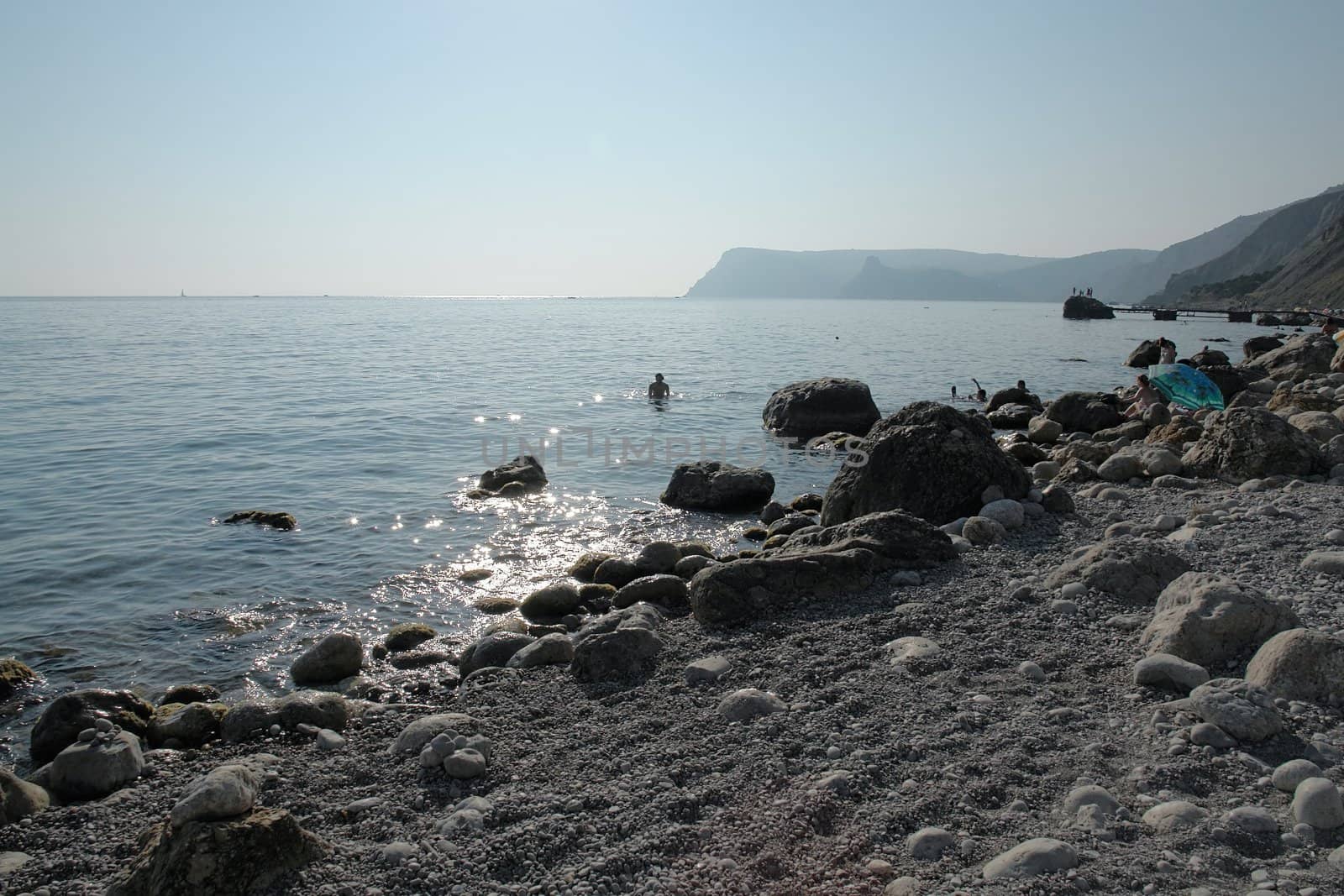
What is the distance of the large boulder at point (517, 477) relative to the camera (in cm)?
1545

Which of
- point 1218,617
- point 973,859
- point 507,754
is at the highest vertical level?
point 1218,617

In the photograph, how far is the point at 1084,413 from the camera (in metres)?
19.9

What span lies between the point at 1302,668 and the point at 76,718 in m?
8.19

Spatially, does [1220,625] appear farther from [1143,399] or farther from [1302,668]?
[1143,399]

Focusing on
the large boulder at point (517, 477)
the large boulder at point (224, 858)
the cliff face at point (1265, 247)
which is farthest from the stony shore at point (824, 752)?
the cliff face at point (1265, 247)

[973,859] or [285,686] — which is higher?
[973,859]

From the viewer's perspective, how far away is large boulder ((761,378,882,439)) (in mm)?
21094

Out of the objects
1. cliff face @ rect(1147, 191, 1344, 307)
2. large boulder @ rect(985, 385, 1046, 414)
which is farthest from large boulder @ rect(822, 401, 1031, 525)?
cliff face @ rect(1147, 191, 1344, 307)

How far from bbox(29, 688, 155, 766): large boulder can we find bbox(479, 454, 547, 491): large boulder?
8.88 metres

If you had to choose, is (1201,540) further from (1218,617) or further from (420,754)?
(420,754)

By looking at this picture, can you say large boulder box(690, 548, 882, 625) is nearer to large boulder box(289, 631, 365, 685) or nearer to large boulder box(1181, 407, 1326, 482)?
large boulder box(289, 631, 365, 685)

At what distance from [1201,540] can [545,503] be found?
9776 mm

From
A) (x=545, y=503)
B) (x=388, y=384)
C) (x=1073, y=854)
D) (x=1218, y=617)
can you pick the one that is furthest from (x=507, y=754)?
(x=388, y=384)

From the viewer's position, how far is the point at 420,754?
208 inches
